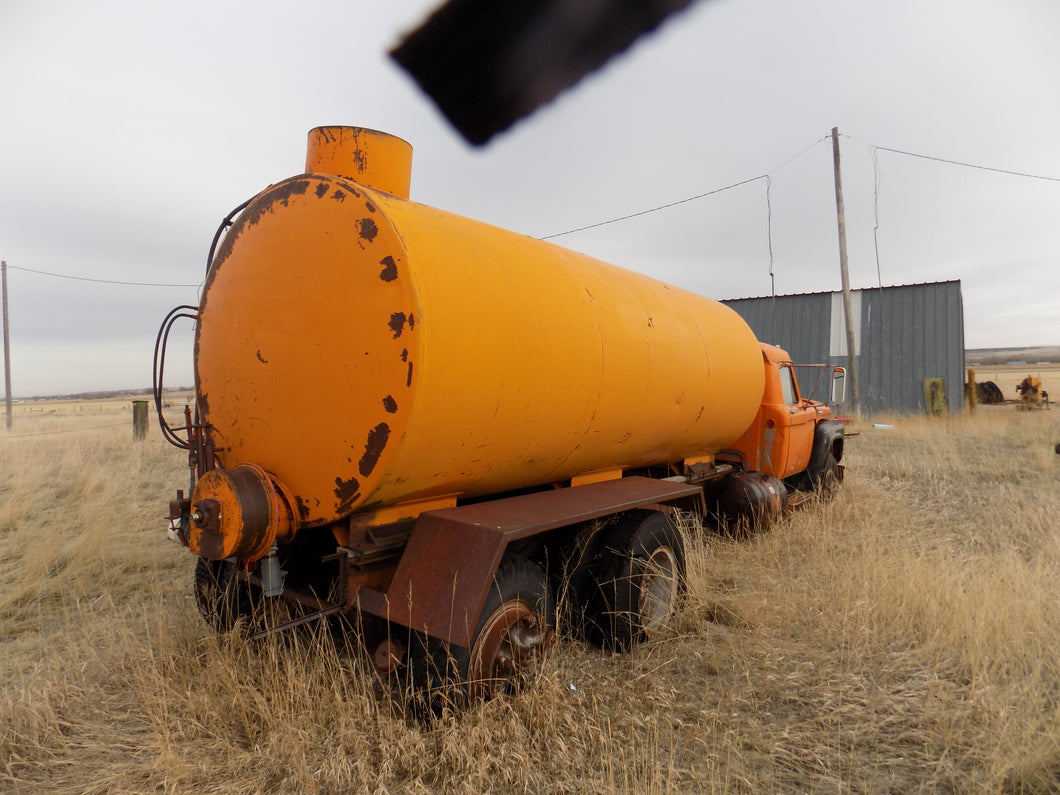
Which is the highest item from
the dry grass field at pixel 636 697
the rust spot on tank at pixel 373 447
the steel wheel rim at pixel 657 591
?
the rust spot on tank at pixel 373 447

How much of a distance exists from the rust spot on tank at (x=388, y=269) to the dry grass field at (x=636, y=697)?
6.26 ft

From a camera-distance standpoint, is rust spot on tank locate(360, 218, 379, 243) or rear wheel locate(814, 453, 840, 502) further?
rear wheel locate(814, 453, 840, 502)

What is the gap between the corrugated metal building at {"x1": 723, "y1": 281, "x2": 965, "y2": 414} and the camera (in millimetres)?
16625

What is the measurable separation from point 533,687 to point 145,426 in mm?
15468

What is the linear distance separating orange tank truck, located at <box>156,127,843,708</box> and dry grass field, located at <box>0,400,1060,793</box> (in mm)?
270

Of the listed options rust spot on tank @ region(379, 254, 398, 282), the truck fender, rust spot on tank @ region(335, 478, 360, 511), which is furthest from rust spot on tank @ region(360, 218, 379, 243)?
the truck fender

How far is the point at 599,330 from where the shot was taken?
12.0 feet

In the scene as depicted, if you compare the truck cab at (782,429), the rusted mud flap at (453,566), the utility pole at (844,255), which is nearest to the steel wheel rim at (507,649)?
the rusted mud flap at (453,566)

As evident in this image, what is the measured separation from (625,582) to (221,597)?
241cm

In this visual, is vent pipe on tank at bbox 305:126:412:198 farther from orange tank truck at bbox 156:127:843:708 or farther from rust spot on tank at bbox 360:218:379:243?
rust spot on tank at bbox 360:218:379:243

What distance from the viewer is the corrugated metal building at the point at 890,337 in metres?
16.6

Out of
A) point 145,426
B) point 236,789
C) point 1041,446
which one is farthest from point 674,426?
point 145,426

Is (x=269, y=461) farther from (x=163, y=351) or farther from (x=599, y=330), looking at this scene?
(x=599, y=330)

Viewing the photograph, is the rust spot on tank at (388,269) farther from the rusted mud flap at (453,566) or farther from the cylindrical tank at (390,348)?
the rusted mud flap at (453,566)
